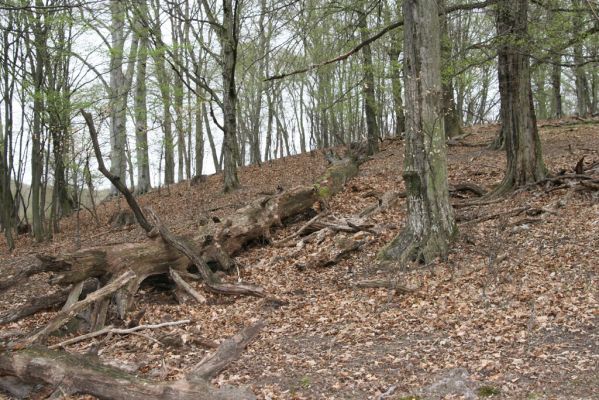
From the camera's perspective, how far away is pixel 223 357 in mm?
5449

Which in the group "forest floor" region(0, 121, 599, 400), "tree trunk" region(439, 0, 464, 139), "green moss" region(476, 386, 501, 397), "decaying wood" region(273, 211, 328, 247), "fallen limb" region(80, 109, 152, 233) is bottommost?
"green moss" region(476, 386, 501, 397)

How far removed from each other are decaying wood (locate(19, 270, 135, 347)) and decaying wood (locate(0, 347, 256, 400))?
54 centimetres

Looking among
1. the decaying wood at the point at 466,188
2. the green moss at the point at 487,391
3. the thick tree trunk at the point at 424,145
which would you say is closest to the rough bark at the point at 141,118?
the decaying wood at the point at 466,188

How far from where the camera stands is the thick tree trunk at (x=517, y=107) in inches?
396

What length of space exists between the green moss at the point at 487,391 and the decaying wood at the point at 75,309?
477 cm

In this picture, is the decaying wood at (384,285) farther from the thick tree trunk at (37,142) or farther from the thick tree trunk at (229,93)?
the thick tree trunk at (37,142)

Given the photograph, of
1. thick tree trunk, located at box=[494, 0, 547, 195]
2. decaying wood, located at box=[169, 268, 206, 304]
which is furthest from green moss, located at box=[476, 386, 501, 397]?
thick tree trunk, located at box=[494, 0, 547, 195]

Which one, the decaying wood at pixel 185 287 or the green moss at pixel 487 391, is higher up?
the decaying wood at pixel 185 287

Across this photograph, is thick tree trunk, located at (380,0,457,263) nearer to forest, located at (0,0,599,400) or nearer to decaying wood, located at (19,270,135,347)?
forest, located at (0,0,599,400)

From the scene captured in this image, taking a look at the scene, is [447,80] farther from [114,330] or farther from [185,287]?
[114,330]

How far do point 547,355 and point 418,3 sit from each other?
5.42 metres

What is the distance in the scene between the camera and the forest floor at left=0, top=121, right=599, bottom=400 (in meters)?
4.85

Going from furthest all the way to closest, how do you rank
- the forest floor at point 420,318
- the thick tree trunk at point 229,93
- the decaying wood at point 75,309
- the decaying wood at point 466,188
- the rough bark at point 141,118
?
the rough bark at point 141,118
the thick tree trunk at point 229,93
the decaying wood at point 466,188
the decaying wood at point 75,309
the forest floor at point 420,318

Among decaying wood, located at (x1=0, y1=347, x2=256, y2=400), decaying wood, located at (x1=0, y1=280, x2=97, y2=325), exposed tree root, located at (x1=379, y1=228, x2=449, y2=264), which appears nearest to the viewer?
decaying wood, located at (x1=0, y1=347, x2=256, y2=400)
